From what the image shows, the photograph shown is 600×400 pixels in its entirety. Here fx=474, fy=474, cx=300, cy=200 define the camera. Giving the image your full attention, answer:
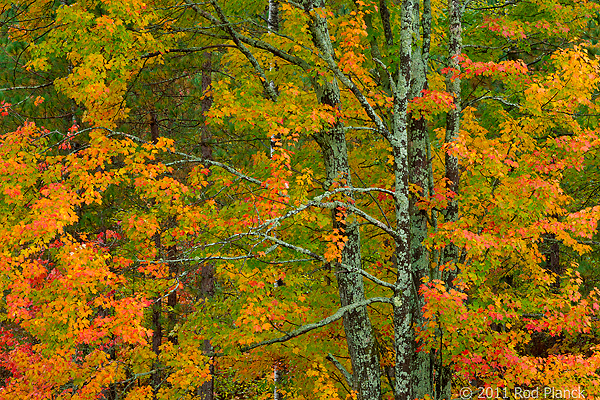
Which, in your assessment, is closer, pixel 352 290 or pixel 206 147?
pixel 352 290

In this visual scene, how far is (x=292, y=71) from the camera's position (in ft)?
31.6

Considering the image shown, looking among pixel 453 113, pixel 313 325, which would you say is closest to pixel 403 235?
pixel 313 325

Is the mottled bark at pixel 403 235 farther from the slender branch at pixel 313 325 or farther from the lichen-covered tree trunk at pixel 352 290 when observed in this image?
the slender branch at pixel 313 325

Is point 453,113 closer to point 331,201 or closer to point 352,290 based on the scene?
point 331,201

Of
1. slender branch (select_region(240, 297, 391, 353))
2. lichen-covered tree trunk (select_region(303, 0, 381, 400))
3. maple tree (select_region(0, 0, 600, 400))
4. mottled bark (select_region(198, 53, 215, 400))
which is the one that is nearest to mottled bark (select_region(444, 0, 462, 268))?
maple tree (select_region(0, 0, 600, 400))

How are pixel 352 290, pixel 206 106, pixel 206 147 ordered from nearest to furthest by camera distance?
pixel 352 290 < pixel 206 147 < pixel 206 106

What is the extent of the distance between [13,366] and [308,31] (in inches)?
407

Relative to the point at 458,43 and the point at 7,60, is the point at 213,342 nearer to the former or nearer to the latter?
the point at 458,43

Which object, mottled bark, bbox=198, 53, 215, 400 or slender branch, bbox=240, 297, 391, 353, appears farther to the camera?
mottled bark, bbox=198, 53, 215, 400

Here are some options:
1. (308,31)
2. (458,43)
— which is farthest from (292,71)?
(458,43)

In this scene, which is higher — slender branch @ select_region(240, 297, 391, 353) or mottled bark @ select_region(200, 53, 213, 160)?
mottled bark @ select_region(200, 53, 213, 160)

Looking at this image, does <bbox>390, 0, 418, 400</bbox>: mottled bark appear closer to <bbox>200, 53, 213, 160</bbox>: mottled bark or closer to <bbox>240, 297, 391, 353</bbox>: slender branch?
<bbox>240, 297, 391, 353</bbox>: slender branch

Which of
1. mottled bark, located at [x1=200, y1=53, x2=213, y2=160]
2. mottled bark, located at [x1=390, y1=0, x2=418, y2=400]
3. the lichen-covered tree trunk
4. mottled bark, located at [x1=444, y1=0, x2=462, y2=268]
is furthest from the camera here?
mottled bark, located at [x1=200, y1=53, x2=213, y2=160]

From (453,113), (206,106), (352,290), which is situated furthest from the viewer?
(206,106)
